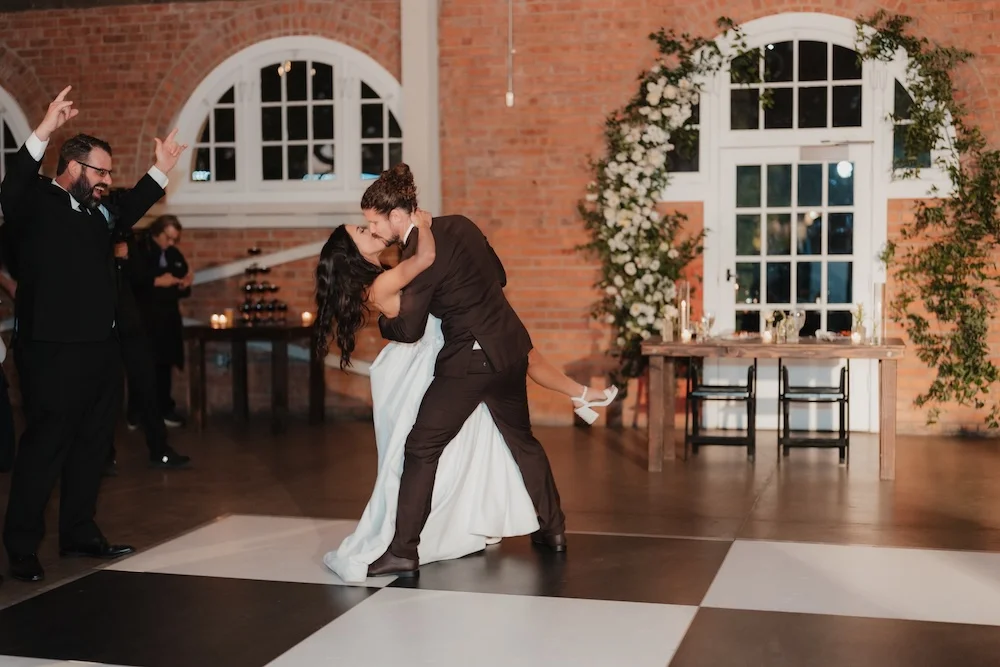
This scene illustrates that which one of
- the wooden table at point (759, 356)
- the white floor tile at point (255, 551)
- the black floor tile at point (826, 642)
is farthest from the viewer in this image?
the wooden table at point (759, 356)

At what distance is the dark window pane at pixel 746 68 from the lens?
8953 mm

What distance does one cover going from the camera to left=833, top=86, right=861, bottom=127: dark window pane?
8.85 meters

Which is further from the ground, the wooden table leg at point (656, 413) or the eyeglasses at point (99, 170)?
A: the eyeglasses at point (99, 170)

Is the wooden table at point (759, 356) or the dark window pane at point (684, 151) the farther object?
the dark window pane at point (684, 151)

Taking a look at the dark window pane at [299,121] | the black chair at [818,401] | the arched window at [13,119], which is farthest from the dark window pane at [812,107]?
the arched window at [13,119]

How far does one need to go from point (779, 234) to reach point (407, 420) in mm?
4947

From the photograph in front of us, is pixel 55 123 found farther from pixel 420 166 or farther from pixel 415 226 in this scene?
pixel 420 166

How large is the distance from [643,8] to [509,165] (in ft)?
5.06

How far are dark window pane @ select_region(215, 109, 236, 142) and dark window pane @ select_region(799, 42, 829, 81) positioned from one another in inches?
181

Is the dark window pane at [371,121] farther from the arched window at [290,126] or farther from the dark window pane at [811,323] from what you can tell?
the dark window pane at [811,323]

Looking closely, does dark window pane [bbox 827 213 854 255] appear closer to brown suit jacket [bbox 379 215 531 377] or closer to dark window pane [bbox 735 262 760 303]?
dark window pane [bbox 735 262 760 303]

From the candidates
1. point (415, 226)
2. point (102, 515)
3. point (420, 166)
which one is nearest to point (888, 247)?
point (420, 166)

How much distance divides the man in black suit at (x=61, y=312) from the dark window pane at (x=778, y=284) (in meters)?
5.30

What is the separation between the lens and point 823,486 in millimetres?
6844
